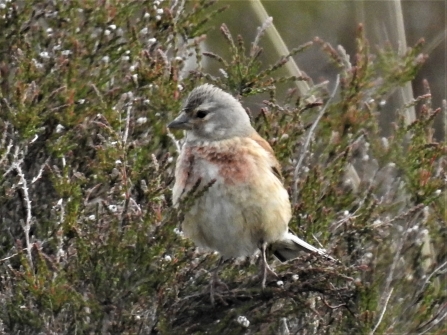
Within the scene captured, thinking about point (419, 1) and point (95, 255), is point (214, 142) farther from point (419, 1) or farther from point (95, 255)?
point (419, 1)

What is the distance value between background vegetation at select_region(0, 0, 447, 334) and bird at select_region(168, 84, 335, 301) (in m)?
0.13

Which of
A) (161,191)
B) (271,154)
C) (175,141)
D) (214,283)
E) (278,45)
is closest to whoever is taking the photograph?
(161,191)

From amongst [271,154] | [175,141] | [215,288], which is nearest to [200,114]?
[175,141]

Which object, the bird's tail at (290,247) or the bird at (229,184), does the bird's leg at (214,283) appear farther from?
the bird's tail at (290,247)

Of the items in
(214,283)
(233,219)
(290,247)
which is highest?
(233,219)

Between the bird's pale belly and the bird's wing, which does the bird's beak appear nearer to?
the bird's wing

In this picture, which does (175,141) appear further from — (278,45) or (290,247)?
(278,45)

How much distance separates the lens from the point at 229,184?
16.5 ft

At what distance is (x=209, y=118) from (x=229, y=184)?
1.80 ft

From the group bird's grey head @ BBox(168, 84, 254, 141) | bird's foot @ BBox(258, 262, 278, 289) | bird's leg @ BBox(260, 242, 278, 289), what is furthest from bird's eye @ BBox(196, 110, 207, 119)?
bird's foot @ BBox(258, 262, 278, 289)

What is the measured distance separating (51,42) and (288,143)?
1.48 metres

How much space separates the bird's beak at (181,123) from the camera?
530cm

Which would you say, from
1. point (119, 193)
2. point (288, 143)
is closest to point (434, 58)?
point (288, 143)

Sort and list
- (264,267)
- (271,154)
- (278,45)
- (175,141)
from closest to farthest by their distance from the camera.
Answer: (264,267) → (271,154) → (175,141) → (278,45)
